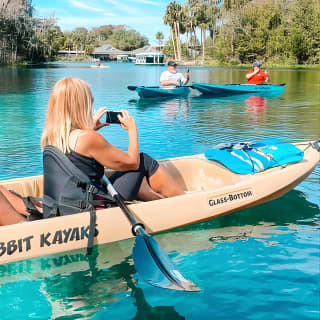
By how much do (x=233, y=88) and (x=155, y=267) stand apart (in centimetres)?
1603

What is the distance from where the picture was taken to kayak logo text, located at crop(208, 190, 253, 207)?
16.2 feet

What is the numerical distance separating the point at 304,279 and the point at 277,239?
887 millimetres

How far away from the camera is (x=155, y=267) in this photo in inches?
146

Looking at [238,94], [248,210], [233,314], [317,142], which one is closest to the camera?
[233,314]

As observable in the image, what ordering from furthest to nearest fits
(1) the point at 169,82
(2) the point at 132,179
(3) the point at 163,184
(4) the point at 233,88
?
(4) the point at 233,88 → (1) the point at 169,82 → (3) the point at 163,184 → (2) the point at 132,179

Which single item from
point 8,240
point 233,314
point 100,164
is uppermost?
point 100,164

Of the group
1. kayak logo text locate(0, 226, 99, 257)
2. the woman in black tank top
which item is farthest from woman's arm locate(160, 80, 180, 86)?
kayak logo text locate(0, 226, 99, 257)

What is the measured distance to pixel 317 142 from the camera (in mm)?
6191

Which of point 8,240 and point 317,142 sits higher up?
point 317,142

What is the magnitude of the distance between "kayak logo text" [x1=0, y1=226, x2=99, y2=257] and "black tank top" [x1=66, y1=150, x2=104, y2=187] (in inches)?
18.6

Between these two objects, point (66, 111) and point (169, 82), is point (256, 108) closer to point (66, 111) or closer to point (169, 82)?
point (169, 82)

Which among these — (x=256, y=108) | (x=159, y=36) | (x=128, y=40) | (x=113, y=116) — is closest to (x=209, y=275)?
(x=113, y=116)

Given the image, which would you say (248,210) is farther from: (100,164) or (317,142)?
(100,164)

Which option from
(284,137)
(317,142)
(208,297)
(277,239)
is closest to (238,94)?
(284,137)
